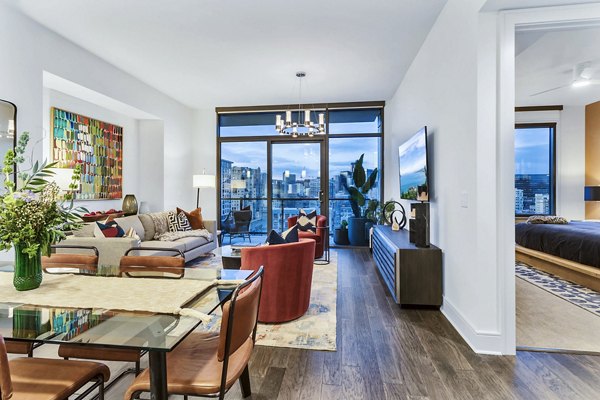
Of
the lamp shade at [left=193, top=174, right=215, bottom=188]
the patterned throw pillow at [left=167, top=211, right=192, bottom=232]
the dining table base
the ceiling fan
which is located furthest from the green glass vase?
Result: the ceiling fan

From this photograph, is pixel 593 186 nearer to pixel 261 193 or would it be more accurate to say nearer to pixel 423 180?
pixel 423 180

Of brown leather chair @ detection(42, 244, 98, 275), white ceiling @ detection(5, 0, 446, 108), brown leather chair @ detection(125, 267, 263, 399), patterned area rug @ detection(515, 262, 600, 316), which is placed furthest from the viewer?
patterned area rug @ detection(515, 262, 600, 316)

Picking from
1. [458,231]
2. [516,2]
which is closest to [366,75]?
[516,2]

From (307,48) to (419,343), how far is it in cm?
355

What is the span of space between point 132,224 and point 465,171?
4.43 m

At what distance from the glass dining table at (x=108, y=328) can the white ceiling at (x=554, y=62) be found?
10.8 ft

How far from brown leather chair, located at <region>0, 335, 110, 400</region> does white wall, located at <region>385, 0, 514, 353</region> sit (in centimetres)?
247

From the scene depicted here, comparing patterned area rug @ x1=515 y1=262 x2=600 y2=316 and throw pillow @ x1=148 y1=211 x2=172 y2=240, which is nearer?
patterned area rug @ x1=515 y1=262 x2=600 y2=316

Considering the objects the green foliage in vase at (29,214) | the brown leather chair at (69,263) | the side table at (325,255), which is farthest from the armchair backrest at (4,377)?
the side table at (325,255)

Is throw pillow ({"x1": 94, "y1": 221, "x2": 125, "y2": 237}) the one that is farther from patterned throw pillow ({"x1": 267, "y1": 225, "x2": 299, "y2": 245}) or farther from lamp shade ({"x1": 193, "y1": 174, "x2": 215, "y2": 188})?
lamp shade ({"x1": 193, "y1": 174, "x2": 215, "y2": 188})

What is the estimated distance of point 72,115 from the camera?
182 inches

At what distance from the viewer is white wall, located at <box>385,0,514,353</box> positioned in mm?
2320

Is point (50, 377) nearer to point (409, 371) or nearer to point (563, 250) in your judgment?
point (409, 371)

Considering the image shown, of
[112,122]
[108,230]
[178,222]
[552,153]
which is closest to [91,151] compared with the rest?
[112,122]
